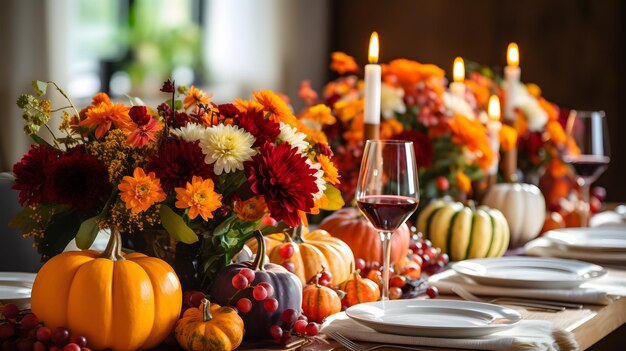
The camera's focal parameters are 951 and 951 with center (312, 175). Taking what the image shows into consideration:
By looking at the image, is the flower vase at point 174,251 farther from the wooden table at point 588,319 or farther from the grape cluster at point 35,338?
the wooden table at point 588,319

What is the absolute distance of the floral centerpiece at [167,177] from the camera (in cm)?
110

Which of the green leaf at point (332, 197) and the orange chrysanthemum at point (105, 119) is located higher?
the orange chrysanthemum at point (105, 119)

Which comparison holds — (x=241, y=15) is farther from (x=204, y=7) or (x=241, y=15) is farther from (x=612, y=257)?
(x=612, y=257)

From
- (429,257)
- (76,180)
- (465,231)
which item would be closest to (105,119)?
(76,180)

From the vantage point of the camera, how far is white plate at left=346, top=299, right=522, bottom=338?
44.2 inches

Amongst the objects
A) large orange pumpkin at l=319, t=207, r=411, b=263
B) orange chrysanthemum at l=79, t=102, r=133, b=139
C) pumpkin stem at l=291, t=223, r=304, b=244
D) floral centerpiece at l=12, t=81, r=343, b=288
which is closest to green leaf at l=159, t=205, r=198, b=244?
floral centerpiece at l=12, t=81, r=343, b=288

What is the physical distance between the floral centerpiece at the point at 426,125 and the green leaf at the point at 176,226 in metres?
0.96

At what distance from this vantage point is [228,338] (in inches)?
42.2

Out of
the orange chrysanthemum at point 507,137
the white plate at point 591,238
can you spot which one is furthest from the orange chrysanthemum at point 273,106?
the orange chrysanthemum at point 507,137

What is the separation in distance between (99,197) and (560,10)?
3.65 meters

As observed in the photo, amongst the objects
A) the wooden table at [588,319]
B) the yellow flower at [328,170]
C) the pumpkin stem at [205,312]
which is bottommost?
the wooden table at [588,319]

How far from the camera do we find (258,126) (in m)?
1.19

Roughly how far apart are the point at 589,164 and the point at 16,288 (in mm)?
1469

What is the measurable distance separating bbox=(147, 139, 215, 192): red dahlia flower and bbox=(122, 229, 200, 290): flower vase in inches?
3.7
